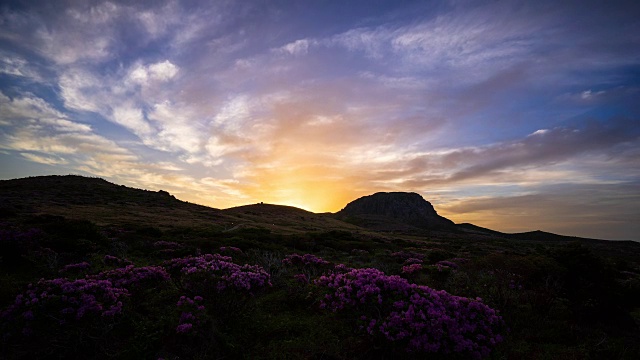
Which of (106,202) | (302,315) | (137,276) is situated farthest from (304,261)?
(106,202)

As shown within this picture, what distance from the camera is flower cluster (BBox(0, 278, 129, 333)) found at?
600 centimetres

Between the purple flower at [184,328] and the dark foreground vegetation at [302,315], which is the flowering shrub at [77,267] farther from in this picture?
the purple flower at [184,328]

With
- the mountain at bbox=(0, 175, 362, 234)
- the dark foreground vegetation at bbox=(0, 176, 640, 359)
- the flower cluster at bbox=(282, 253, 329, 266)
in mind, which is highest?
the mountain at bbox=(0, 175, 362, 234)

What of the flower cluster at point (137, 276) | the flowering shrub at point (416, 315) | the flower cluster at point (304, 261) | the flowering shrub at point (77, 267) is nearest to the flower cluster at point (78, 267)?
the flowering shrub at point (77, 267)

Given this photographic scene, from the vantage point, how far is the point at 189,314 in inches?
267

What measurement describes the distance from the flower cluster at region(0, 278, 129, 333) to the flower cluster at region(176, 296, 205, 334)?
1315 mm

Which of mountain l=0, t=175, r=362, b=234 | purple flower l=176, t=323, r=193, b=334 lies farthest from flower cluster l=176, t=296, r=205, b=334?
mountain l=0, t=175, r=362, b=234

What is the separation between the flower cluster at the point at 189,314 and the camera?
6383 mm

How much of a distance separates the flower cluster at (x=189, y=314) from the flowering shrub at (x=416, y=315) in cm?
293

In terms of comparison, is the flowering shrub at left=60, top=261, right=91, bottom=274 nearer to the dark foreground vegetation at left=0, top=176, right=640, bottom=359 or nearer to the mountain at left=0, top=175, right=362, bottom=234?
the dark foreground vegetation at left=0, top=176, right=640, bottom=359

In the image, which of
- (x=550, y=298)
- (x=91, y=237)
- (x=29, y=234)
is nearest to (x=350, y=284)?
(x=550, y=298)

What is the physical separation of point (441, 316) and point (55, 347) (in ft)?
25.5

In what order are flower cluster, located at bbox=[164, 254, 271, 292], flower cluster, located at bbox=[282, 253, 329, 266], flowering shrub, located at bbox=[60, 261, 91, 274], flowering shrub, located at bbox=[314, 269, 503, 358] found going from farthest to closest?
flower cluster, located at bbox=[282, 253, 329, 266]
flowering shrub, located at bbox=[60, 261, 91, 274]
flower cluster, located at bbox=[164, 254, 271, 292]
flowering shrub, located at bbox=[314, 269, 503, 358]

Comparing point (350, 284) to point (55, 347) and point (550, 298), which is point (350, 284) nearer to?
point (55, 347)
